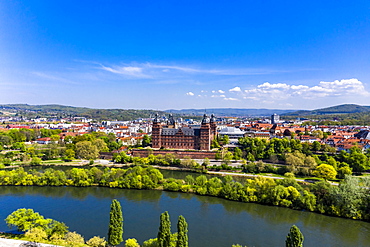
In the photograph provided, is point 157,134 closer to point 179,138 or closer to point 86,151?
point 179,138

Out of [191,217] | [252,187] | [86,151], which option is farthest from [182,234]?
[86,151]

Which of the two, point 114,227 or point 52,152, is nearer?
point 114,227

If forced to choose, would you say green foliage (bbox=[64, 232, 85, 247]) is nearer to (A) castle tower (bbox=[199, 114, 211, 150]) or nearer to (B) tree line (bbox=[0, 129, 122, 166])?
(B) tree line (bbox=[0, 129, 122, 166])

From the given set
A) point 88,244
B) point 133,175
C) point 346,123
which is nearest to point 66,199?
point 133,175

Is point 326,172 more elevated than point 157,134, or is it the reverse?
point 157,134

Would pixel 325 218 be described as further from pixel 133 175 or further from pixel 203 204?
pixel 133 175

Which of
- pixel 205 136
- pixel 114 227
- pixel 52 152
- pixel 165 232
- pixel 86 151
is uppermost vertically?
pixel 205 136
